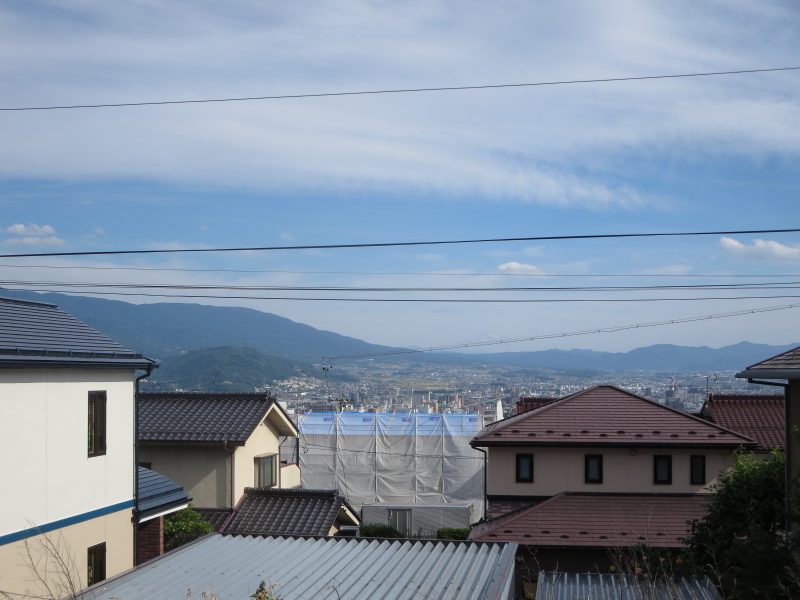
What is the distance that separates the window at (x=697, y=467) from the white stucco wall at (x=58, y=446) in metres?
13.5

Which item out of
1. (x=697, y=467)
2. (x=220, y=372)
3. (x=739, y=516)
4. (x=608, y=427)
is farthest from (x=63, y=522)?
(x=220, y=372)

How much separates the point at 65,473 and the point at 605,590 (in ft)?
23.1

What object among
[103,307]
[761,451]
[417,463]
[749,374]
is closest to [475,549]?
[749,374]

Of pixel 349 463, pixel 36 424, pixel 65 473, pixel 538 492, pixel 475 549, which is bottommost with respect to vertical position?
pixel 349 463

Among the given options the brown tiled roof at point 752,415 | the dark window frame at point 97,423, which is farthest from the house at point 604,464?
the dark window frame at point 97,423

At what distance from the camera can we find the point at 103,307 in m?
178

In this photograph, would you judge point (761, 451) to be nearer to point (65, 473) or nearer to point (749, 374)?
point (749, 374)

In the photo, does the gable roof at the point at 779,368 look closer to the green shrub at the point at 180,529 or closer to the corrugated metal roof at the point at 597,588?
the corrugated metal roof at the point at 597,588

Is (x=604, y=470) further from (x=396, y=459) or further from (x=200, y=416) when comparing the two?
(x=396, y=459)

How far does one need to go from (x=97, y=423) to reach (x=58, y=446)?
1050 mm

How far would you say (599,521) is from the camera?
1809 cm

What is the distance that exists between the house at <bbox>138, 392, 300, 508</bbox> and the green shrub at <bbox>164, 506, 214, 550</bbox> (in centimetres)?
378

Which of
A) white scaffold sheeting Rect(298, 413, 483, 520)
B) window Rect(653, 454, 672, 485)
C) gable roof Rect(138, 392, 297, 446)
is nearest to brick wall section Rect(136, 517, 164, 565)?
gable roof Rect(138, 392, 297, 446)

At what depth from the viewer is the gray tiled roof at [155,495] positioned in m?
12.3
